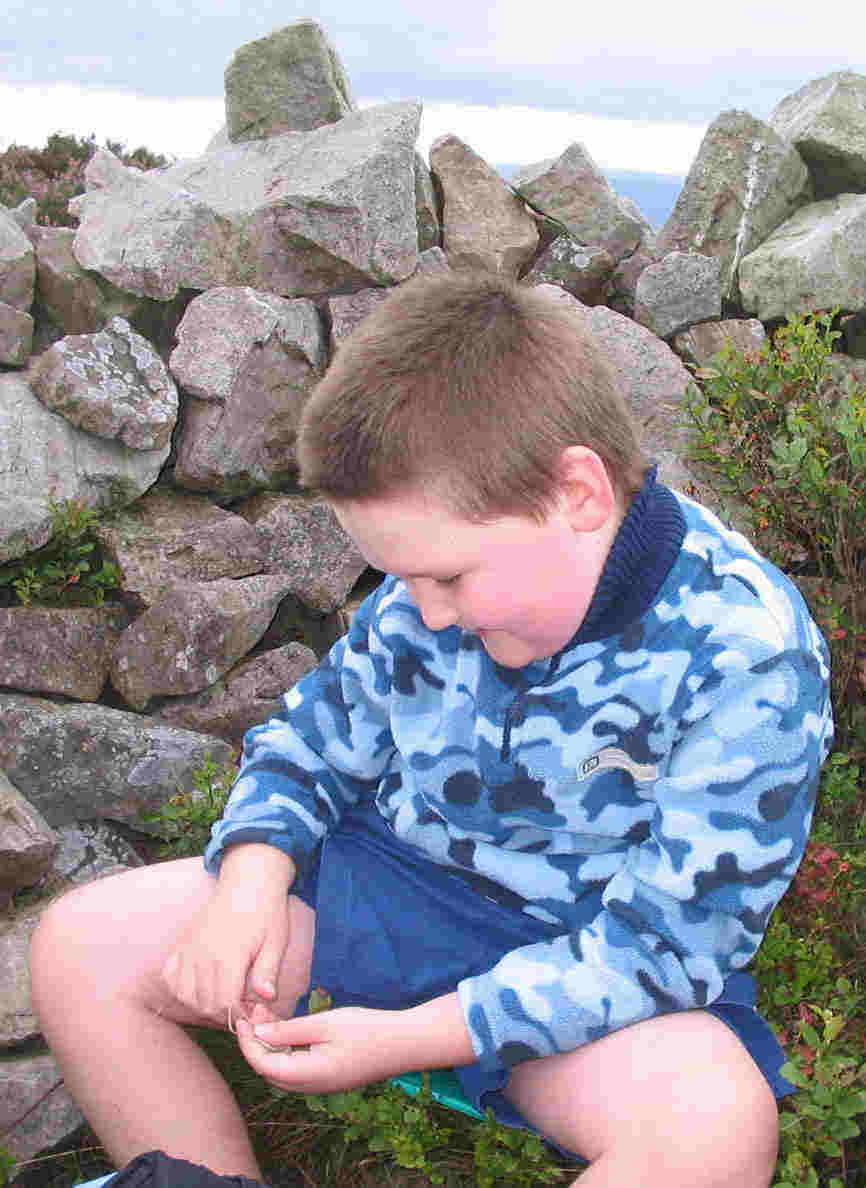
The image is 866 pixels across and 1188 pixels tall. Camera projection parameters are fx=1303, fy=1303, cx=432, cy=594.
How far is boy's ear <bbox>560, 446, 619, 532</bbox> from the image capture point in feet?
7.68

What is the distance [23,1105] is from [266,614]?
1614mm

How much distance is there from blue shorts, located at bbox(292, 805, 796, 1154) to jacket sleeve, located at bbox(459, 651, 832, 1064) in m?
0.26

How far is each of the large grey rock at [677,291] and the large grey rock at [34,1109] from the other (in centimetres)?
344

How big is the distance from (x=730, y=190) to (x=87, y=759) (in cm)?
359

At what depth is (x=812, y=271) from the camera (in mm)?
5090

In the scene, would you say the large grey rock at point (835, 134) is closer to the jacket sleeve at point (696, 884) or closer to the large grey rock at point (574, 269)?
the large grey rock at point (574, 269)

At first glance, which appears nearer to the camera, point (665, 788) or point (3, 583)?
point (665, 788)

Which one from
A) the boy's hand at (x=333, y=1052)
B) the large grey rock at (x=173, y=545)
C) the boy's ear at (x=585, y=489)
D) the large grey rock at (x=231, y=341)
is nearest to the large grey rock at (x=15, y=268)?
the large grey rock at (x=231, y=341)

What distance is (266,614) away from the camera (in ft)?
13.9

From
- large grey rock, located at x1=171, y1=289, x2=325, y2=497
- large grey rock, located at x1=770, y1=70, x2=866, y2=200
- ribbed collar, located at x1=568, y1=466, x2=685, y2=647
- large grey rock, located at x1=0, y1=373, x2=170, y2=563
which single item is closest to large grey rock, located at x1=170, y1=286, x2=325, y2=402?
large grey rock, located at x1=171, y1=289, x2=325, y2=497

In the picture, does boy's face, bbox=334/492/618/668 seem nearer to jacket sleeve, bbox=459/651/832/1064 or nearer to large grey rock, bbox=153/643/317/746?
jacket sleeve, bbox=459/651/832/1064

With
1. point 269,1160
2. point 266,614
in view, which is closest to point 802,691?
point 269,1160

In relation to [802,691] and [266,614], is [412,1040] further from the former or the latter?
[266,614]

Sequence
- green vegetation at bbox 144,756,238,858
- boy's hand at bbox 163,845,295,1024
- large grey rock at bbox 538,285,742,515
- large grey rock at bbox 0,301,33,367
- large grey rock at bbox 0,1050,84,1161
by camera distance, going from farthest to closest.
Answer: large grey rock at bbox 538,285,742,515 < large grey rock at bbox 0,301,33,367 < green vegetation at bbox 144,756,238,858 < large grey rock at bbox 0,1050,84,1161 < boy's hand at bbox 163,845,295,1024
